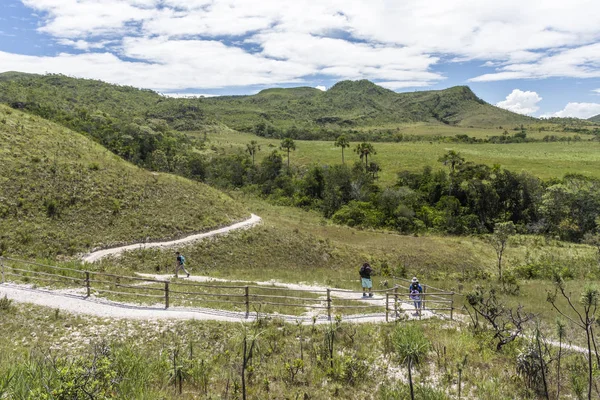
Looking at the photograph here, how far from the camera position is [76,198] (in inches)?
1246

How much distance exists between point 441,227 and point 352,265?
2824 cm

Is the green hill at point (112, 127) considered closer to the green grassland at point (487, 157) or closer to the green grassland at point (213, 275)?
the green grassland at point (213, 275)

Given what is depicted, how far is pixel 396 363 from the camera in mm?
11523

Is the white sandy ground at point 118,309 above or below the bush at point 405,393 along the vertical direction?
below

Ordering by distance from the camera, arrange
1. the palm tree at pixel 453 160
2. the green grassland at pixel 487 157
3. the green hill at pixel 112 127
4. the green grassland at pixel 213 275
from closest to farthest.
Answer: the green grassland at pixel 213 275 < the green hill at pixel 112 127 < the palm tree at pixel 453 160 < the green grassland at pixel 487 157

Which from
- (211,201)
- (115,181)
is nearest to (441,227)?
(211,201)

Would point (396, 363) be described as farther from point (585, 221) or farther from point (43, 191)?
point (585, 221)

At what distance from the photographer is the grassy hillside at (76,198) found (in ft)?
90.0

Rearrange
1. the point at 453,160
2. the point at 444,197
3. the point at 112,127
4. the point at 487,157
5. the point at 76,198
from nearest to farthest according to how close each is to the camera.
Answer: the point at 76,198 < the point at 444,197 < the point at 112,127 < the point at 453,160 < the point at 487,157

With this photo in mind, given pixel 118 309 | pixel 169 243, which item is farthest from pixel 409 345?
pixel 169 243

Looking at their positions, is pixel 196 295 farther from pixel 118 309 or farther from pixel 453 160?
pixel 453 160

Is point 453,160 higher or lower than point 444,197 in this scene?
higher

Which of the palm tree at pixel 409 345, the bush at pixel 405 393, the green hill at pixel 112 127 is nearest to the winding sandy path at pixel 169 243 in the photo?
the palm tree at pixel 409 345

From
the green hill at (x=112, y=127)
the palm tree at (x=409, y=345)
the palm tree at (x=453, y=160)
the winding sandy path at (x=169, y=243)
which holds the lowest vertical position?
the winding sandy path at (x=169, y=243)
